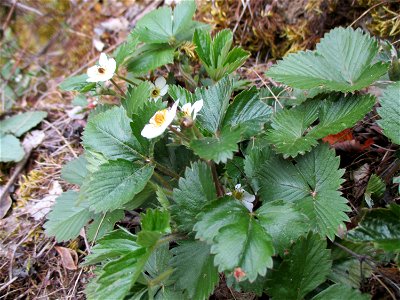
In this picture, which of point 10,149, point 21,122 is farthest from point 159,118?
point 21,122

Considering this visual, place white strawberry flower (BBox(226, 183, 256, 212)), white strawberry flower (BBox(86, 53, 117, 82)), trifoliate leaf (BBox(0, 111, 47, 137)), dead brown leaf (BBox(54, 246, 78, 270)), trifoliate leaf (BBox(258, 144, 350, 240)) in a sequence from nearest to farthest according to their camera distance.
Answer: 1. trifoliate leaf (BBox(258, 144, 350, 240))
2. white strawberry flower (BBox(226, 183, 256, 212))
3. white strawberry flower (BBox(86, 53, 117, 82))
4. dead brown leaf (BBox(54, 246, 78, 270))
5. trifoliate leaf (BBox(0, 111, 47, 137))

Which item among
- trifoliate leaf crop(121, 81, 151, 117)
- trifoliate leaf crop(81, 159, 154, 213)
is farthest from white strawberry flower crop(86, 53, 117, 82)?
trifoliate leaf crop(81, 159, 154, 213)

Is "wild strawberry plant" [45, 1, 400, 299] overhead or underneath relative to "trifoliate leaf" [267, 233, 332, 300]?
overhead

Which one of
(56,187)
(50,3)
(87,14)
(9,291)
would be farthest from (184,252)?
(50,3)

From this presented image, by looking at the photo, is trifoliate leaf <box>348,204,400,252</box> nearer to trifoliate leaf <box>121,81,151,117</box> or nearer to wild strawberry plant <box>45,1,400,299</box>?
wild strawberry plant <box>45,1,400,299</box>

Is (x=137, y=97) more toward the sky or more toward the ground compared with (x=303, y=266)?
more toward the sky

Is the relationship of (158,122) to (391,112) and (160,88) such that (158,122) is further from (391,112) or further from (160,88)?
(391,112)

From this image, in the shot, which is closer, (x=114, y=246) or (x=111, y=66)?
(x=114, y=246)
